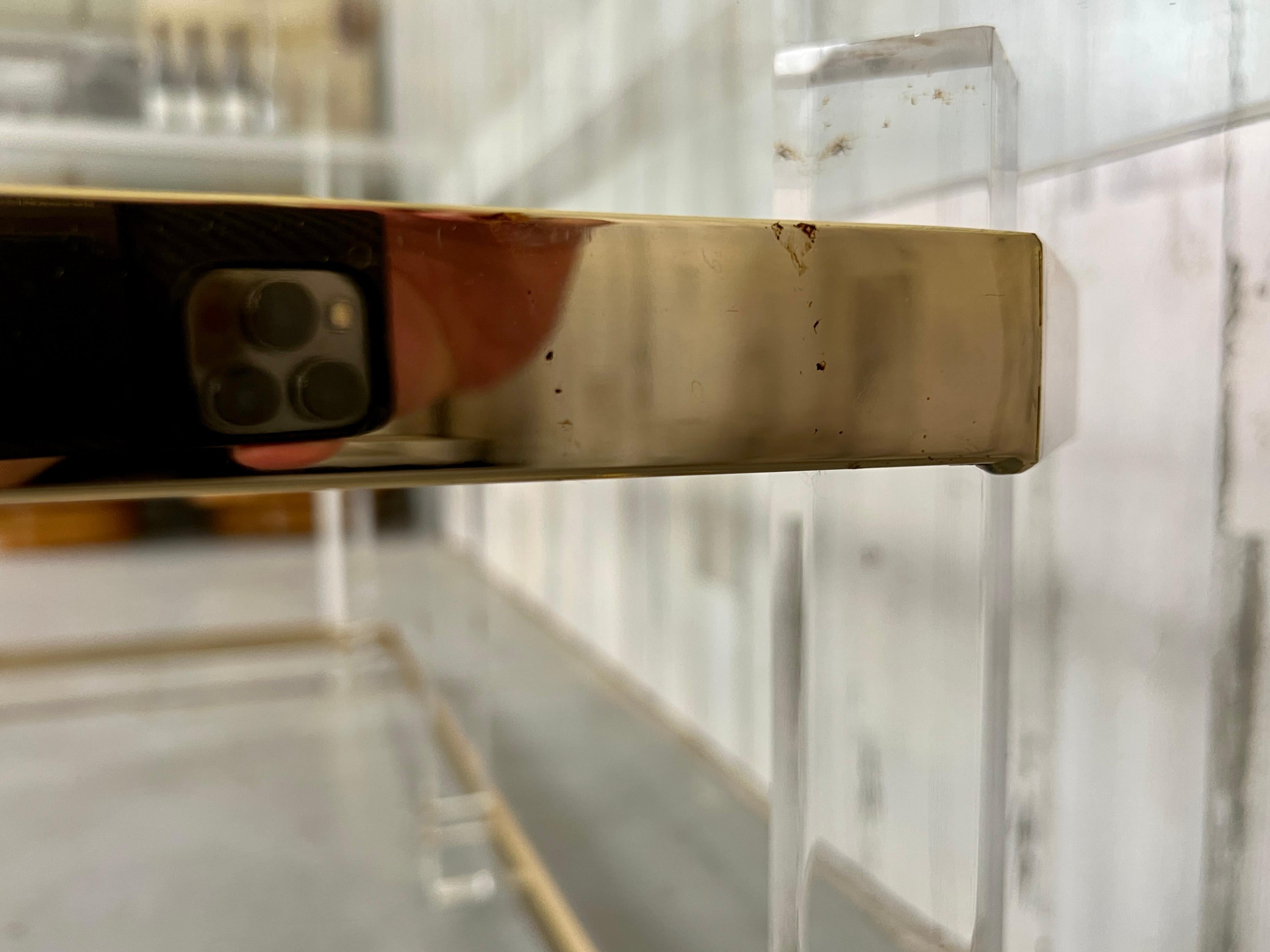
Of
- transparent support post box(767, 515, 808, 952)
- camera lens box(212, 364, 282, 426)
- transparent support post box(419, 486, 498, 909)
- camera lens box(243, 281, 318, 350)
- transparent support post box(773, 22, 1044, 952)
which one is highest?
transparent support post box(773, 22, 1044, 952)

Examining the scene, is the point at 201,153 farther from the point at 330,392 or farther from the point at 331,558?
the point at 330,392

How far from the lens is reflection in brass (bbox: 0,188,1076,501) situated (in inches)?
6.2

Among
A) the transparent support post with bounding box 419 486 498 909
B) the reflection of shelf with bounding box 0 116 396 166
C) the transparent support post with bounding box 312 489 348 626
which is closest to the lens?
the transparent support post with bounding box 419 486 498 909

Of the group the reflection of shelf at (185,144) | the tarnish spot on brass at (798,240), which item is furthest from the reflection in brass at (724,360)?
the reflection of shelf at (185,144)

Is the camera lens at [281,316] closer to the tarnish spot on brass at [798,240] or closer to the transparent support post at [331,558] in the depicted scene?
the tarnish spot on brass at [798,240]

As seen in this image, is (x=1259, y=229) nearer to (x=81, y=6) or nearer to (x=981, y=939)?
(x=981, y=939)

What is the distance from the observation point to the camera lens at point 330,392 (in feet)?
0.48

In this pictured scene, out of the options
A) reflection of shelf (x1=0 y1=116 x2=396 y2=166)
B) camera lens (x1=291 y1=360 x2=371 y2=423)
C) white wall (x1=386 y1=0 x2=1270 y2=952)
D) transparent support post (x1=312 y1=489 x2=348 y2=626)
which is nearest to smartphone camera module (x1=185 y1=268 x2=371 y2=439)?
camera lens (x1=291 y1=360 x2=371 y2=423)

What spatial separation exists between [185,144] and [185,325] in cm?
86

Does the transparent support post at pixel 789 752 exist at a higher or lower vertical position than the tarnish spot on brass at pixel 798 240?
lower

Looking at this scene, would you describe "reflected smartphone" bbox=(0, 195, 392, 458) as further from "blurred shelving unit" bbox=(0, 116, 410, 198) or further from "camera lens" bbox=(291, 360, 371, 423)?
"blurred shelving unit" bbox=(0, 116, 410, 198)

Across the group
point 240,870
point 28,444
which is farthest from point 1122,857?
→ point 240,870

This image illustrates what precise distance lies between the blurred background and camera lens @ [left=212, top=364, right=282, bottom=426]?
55mm

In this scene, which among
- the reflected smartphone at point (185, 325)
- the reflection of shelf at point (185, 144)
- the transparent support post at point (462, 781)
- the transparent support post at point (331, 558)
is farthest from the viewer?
the transparent support post at point (331, 558)
